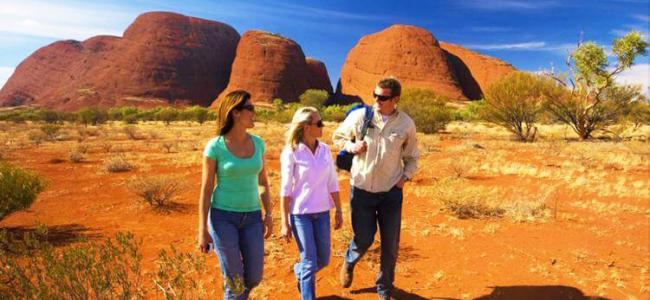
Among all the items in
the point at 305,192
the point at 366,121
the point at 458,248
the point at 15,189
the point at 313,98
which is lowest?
the point at 458,248

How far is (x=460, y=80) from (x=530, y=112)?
5601cm

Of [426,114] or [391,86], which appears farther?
[426,114]

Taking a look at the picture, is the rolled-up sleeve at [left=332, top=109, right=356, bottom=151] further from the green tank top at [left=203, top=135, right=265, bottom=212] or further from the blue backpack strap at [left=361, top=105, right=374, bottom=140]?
the green tank top at [left=203, top=135, right=265, bottom=212]

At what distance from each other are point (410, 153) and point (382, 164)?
0.26 m

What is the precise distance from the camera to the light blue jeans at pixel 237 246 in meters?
2.21

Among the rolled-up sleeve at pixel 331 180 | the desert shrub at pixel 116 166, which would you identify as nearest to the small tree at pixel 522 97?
the desert shrub at pixel 116 166

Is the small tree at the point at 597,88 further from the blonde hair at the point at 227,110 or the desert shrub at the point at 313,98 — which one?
the desert shrub at the point at 313,98

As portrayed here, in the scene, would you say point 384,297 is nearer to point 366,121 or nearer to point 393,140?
point 393,140

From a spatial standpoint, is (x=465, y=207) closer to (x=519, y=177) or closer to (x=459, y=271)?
(x=459, y=271)

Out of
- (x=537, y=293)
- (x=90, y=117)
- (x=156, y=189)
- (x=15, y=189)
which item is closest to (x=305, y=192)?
(x=537, y=293)

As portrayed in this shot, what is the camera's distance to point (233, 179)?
224 centimetres

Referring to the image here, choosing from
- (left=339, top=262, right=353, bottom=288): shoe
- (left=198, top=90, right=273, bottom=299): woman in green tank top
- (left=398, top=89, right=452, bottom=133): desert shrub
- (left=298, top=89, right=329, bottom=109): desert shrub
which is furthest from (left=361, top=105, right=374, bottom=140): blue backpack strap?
(left=298, top=89, right=329, bottom=109): desert shrub

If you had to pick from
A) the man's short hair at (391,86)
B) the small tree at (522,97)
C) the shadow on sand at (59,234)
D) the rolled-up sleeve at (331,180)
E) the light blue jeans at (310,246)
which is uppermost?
the small tree at (522,97)

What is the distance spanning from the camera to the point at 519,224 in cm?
542
